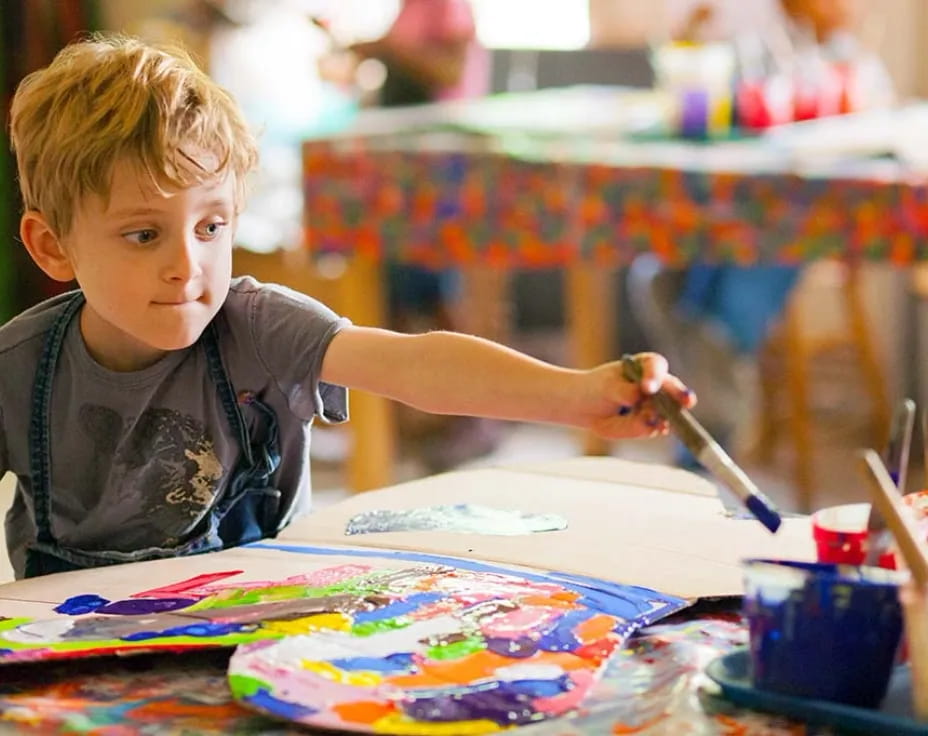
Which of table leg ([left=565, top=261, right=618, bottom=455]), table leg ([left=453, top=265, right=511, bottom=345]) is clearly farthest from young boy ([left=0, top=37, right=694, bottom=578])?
table leg ([left=453, top=265, right=511, bottom=345])

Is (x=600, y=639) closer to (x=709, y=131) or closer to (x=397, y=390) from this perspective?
(x=397, y=390)

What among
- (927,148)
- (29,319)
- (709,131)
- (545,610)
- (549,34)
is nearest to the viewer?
(545,610)

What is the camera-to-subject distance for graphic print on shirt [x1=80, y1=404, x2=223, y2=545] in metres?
1.14

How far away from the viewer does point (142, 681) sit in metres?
0.79

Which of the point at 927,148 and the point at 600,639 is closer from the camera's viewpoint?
the point at 600,639

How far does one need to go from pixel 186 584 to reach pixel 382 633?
0.65 ft

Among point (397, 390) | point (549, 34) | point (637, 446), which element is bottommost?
point (637, 446)

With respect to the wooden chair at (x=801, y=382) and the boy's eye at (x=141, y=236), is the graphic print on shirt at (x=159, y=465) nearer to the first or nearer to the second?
the boy's eye at (x=141, y=236)

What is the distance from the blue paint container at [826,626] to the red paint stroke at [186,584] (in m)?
0.39

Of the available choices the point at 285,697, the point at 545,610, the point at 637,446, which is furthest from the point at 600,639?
the point at 637,446

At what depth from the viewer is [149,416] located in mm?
1147

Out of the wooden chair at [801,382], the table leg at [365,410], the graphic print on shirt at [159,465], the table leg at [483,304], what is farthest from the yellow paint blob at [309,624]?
the table leg at [483,304]

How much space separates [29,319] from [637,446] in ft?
9.16

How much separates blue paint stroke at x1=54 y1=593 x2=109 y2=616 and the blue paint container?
1.39 ft
